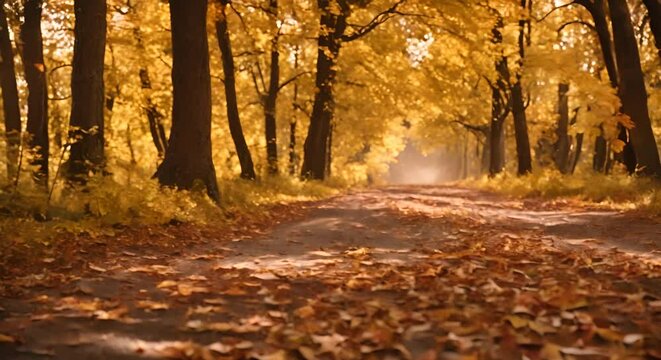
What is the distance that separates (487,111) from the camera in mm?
33438

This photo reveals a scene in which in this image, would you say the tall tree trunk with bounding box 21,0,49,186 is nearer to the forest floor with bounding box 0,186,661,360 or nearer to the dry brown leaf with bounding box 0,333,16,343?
the forest floor with bounding box 0,186,661,360

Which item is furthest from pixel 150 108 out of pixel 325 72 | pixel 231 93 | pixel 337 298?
pixel 337 298

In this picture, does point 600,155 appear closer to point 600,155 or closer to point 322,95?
point 600,155

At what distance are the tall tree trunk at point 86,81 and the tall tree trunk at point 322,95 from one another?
959 cm

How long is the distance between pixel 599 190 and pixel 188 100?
994cm

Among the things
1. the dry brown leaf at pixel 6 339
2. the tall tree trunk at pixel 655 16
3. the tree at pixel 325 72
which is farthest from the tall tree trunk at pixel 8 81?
the tall tree trunk at pixel 655 16

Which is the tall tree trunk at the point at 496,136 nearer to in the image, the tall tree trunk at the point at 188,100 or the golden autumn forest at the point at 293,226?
the golden autumn forest at the point at 293,226

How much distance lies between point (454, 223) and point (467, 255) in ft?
12.4

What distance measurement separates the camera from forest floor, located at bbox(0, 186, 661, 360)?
3.64 m

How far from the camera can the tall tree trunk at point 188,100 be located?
10844mm

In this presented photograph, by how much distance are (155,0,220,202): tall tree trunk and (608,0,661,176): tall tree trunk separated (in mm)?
9173

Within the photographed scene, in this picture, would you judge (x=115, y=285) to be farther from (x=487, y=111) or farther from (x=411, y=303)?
(x=487, y=111)

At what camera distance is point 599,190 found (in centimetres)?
1441

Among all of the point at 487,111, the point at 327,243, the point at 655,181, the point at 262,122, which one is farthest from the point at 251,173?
the point at 487,111
